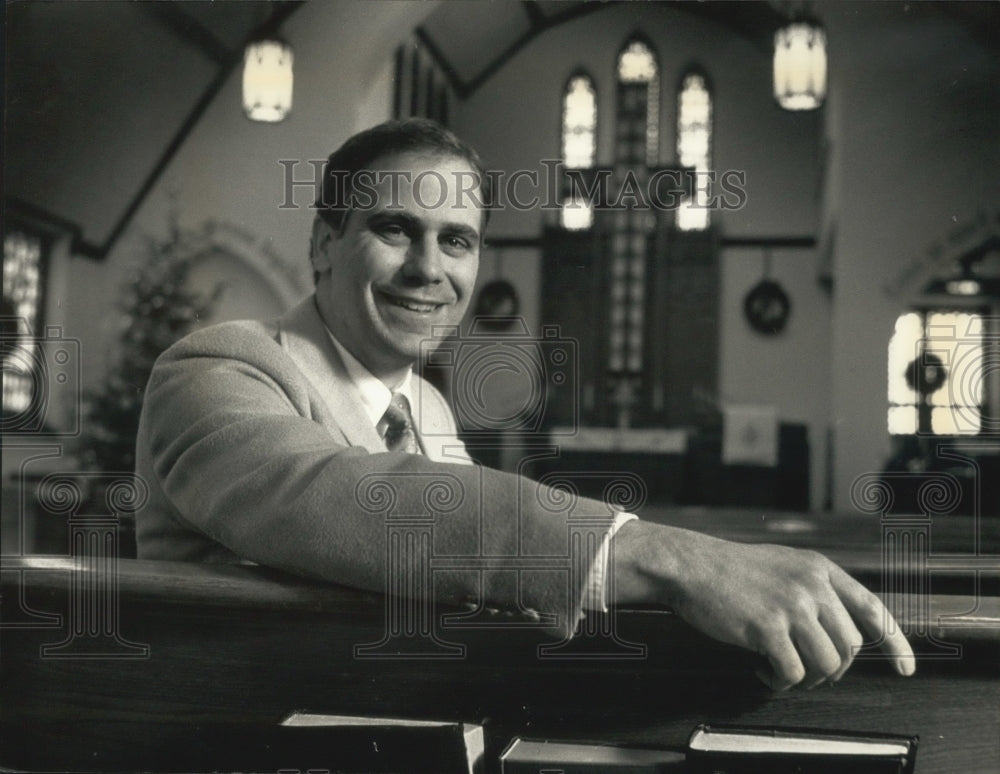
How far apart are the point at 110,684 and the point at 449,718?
1.18 ft

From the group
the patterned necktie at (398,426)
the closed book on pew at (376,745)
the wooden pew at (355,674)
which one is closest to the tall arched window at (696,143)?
the patterned necktie at (398,426)

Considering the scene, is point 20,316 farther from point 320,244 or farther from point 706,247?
point 706,247

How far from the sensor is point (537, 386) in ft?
3.81

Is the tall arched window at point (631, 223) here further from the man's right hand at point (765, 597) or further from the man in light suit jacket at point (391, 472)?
the man's right hand at point (765, 597)

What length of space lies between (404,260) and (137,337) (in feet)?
1.19

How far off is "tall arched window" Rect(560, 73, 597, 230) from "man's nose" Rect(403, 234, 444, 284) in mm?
158

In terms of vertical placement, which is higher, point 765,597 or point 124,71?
point 124,71

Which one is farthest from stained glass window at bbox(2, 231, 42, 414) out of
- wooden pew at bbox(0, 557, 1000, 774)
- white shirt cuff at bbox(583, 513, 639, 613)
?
white shirt cuff at bbox(583, 513, 639, 613)

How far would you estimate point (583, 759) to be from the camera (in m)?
0.93

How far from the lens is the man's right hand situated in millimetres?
844

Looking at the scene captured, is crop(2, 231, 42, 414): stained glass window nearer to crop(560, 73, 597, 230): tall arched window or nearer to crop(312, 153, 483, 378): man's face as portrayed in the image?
crop(312, 153, 483, 378): man's face

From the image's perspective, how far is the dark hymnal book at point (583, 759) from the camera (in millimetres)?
902

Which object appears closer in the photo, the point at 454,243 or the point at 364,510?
the point at 364,510

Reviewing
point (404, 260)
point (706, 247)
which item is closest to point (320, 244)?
point (404, 260)
